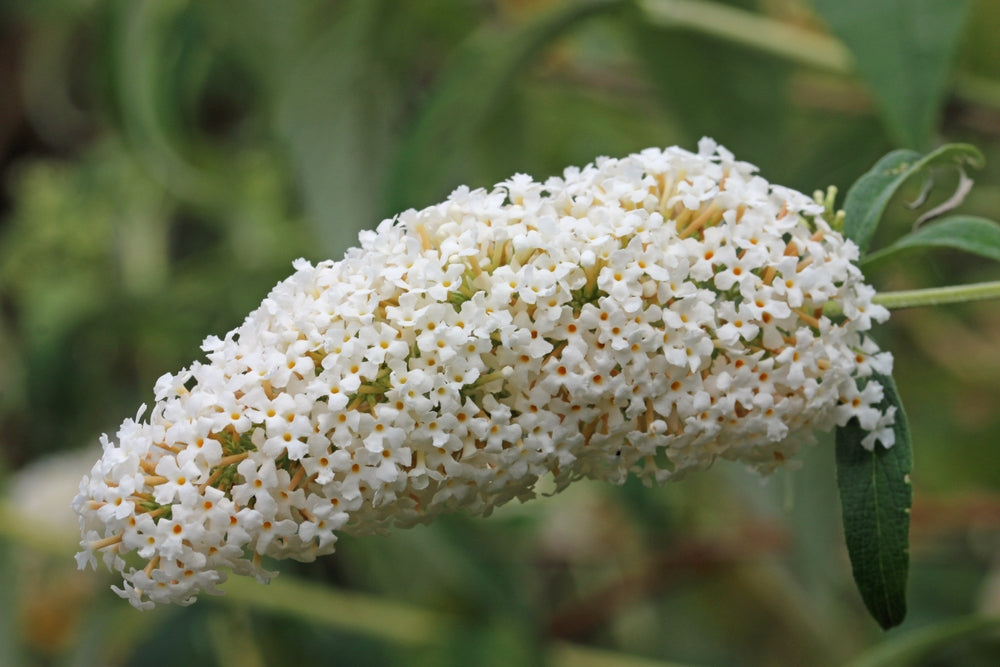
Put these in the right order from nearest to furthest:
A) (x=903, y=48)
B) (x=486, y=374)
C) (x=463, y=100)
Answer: (x=486, y=374)
(x=903, y=48)
(x=463, y=100)

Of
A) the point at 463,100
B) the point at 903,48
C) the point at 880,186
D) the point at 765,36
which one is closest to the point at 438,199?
the point at 463,100

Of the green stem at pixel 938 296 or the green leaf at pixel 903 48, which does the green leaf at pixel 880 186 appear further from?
the green leaf at pixel 903 48

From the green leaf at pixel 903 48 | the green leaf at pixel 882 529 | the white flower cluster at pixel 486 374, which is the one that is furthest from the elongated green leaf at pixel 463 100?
the green leaf at pixel 882 529

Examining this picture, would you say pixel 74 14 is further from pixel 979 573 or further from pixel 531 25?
pixel 979 573

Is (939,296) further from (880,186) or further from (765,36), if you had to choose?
(765,36)

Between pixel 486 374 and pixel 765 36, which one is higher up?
pixel 765 36
